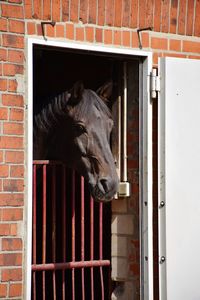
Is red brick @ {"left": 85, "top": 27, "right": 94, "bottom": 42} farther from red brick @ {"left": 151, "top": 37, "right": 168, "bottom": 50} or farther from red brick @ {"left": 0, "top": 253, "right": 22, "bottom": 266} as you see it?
red brick @ {"left": 0, "top": 253, "right": 22, "bottom": 266}

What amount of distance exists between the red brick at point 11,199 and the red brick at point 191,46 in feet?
5.50

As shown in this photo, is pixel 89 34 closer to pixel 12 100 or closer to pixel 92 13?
pixel 92 13

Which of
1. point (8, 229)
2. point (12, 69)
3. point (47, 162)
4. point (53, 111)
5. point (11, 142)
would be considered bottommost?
point (8, 229)

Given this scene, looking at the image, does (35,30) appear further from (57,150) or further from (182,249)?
(182,249)

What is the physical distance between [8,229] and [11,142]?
0.57 meters

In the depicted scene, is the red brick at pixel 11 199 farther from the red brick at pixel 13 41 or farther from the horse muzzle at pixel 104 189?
the red brick at pixel 13 41

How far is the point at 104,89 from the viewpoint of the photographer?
16.4 ft

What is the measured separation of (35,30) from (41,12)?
0.13 m

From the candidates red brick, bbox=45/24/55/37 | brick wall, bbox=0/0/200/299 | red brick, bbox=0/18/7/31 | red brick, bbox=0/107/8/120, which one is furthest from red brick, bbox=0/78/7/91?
red brick, bbox=45/24/55/37

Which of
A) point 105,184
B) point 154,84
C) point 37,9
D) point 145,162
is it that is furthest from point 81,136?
point 37,9

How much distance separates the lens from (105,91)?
500cm

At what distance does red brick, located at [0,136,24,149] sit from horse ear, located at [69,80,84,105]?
0.70 m

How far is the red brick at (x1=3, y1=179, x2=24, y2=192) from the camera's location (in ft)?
13.9

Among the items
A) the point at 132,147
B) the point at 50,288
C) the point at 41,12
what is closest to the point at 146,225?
the point at 132,147
